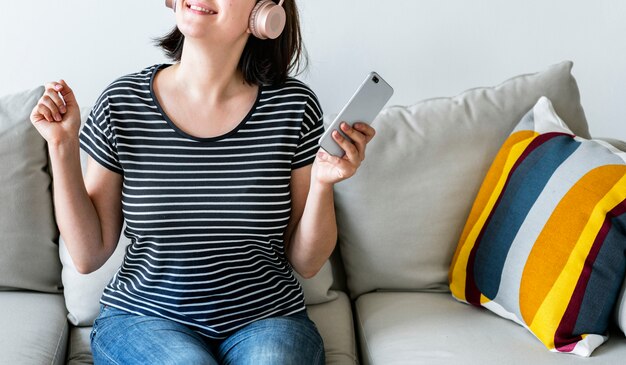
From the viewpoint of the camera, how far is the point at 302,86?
166cm

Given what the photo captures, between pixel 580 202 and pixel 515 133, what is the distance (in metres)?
0.27

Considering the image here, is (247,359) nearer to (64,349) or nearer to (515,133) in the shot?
(64,349)

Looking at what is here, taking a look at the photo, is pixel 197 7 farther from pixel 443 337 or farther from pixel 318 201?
pixel 443 337

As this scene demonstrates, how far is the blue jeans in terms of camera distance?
1.44 metres

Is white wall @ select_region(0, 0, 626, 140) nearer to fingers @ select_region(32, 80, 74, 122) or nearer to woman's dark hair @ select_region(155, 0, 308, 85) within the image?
woman's dark hair @ select_region(155, 0, 308, 85)

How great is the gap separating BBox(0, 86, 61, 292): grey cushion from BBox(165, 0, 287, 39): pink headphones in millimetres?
527

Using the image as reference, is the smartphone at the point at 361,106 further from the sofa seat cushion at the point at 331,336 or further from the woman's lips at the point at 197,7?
the sofa seat cushion at the point at 331,336

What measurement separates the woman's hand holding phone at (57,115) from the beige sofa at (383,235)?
0.42 metres

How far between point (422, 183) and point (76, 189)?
0.78 meters

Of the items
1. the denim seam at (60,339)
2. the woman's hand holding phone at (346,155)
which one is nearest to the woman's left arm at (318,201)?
the woman's hand holding phone at (346,155)

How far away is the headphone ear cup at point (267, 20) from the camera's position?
151 centimetres

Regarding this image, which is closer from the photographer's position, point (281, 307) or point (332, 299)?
point (281, 307)

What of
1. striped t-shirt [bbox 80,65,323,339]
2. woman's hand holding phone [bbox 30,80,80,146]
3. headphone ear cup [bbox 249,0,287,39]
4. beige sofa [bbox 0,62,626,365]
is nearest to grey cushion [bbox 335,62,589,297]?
beige sofa [bbox 0,62,626,365]

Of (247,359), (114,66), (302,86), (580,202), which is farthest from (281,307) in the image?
(114,66)
